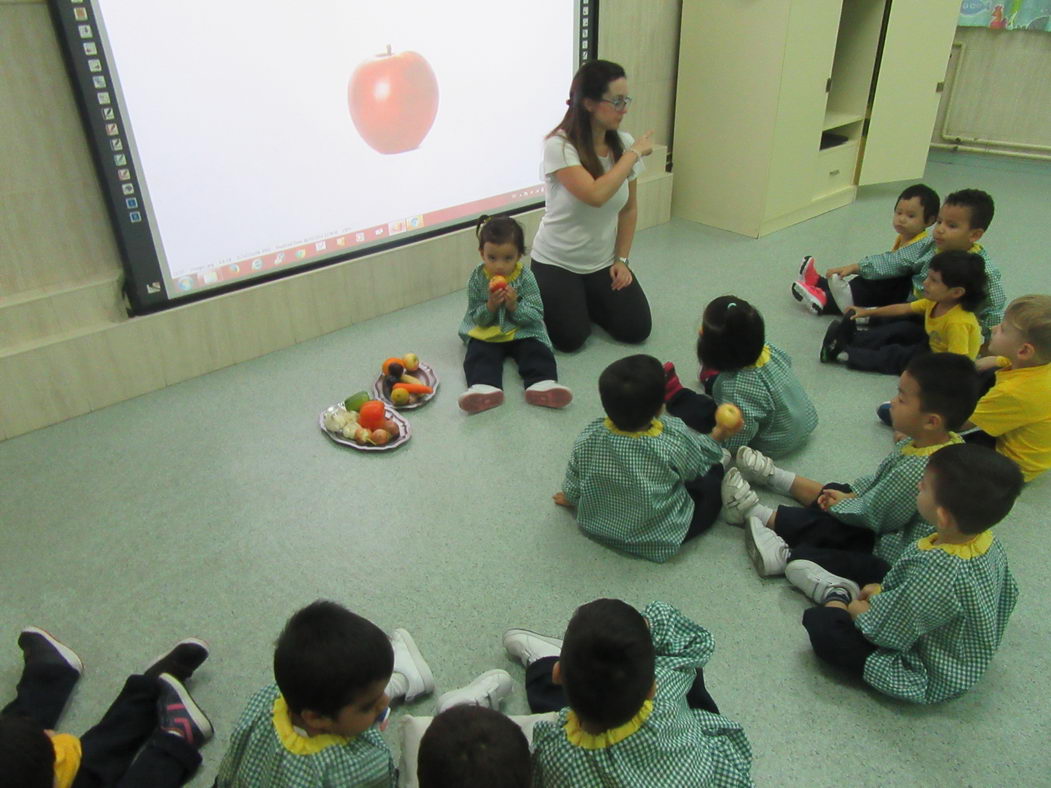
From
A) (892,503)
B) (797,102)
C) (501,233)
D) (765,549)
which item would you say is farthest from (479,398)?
(797,102)

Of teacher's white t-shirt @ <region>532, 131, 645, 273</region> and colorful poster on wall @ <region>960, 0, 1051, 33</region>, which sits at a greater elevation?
colorful poster on wall @ <region>960, 0, 1051, 33</region>

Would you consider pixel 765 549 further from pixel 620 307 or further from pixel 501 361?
pixel 620 307

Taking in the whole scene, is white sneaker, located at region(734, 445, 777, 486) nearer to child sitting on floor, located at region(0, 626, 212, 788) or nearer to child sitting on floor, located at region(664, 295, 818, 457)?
child sitting on floor, located at region(664, 295, 818, 457)

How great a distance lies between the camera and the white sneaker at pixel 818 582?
161 centimetres

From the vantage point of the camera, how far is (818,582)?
1637 millimetres

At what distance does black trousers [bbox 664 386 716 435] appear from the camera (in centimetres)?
220

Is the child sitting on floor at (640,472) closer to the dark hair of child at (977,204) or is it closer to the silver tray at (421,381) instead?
the silver tray at (421,381)

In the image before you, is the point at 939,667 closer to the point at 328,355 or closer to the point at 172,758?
the point at 172,758

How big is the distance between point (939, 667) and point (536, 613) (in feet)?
2.50

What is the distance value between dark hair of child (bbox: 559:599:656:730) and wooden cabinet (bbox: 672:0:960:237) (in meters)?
2.97

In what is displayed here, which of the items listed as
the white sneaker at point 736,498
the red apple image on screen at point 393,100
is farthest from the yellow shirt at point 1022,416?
the red apple image on screen at point 393,100

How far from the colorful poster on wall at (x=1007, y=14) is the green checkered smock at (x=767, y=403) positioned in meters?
3.49

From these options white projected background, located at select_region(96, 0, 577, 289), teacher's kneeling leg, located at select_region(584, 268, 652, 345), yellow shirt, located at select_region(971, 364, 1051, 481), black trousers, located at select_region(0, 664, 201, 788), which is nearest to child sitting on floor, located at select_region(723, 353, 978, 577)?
yellow shirt, located at select_region(971, 364, 1051, 481)

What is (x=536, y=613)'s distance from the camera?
5.45 ft
